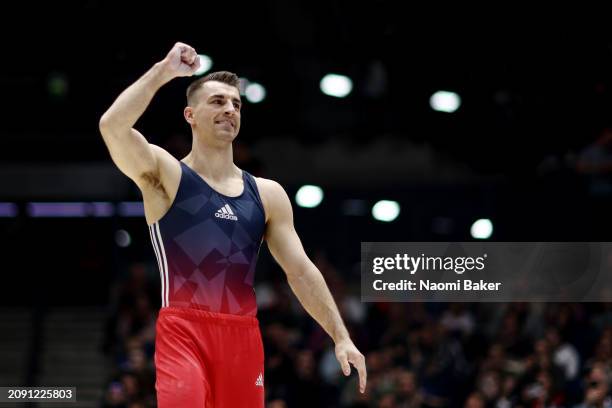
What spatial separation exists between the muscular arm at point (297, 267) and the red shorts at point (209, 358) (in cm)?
44

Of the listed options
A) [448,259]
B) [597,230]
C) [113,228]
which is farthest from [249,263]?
[113,228]

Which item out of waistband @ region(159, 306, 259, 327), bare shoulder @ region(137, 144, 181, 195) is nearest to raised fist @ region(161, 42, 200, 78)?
bare shoulder @ region(137, 144, 181, 195)

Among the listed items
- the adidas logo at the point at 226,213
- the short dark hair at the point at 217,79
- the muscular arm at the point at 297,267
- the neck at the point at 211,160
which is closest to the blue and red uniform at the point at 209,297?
the adidas logo at the point at 226,213

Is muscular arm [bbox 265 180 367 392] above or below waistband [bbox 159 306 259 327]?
above

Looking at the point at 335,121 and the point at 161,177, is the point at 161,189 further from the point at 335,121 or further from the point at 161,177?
the point at 335,121

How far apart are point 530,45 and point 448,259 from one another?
14.3 ft

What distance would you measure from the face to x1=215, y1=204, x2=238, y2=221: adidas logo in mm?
403

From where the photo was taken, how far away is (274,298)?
1543cm

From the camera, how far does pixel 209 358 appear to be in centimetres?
585

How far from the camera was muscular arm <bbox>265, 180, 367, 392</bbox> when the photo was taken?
6293 mm

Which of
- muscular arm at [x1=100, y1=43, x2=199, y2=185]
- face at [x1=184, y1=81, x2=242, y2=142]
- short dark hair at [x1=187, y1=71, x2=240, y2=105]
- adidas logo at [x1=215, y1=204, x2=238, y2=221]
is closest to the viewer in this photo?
muscular arm at [x1=100, y1=43, x2=199, y2=185]

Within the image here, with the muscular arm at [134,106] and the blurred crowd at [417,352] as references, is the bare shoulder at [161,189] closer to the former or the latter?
the muscular arm at [134,106]

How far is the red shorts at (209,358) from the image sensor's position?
5.70 meters

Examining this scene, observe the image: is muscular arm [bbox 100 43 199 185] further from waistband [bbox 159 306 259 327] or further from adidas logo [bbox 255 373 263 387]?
A: adidas logo [bbox 255 373 263 387]
